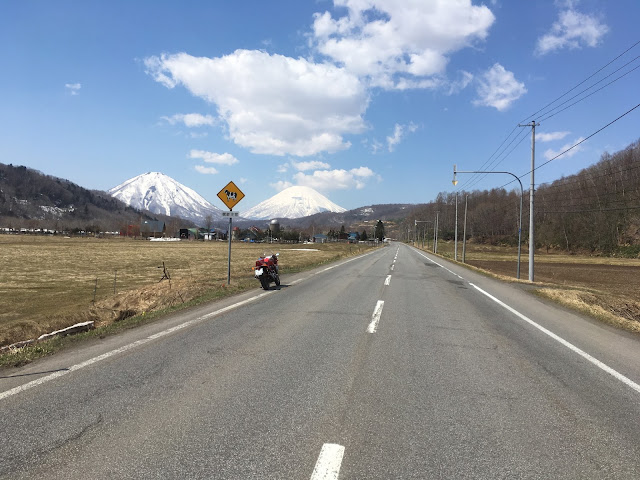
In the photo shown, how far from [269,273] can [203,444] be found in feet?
34.9

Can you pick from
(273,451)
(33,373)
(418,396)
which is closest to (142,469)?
(273,451)

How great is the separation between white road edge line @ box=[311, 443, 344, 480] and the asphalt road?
0.02 metres

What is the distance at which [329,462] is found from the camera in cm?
287

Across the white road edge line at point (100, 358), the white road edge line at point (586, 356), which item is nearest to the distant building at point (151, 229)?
the white road edge line at point (100, 358)

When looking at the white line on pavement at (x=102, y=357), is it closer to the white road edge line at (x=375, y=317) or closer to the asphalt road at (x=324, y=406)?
the asphalt road at (x=324, y=406)

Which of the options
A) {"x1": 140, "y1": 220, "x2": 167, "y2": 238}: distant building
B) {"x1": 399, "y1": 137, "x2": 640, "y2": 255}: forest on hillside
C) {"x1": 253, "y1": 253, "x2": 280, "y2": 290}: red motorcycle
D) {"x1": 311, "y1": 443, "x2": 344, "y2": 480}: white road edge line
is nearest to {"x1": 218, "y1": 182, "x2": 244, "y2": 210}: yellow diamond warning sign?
{"x1": 253, "y1": 253, "x2": 280, "y2": 290}: red motorcycle

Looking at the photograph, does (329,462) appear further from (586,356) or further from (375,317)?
(375,317)

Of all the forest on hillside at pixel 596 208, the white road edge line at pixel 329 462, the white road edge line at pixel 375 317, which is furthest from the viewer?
the forest on hillside at pixel 596 208

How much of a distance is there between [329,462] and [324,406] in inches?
39.5

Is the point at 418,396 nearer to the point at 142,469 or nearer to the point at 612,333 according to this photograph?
the point at 142,469

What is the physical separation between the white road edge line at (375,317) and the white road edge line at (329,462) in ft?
14.2

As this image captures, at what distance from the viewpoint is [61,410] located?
366 centimetres

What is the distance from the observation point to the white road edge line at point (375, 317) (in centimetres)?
751

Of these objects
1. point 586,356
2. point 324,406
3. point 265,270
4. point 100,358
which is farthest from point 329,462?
point 265,270
